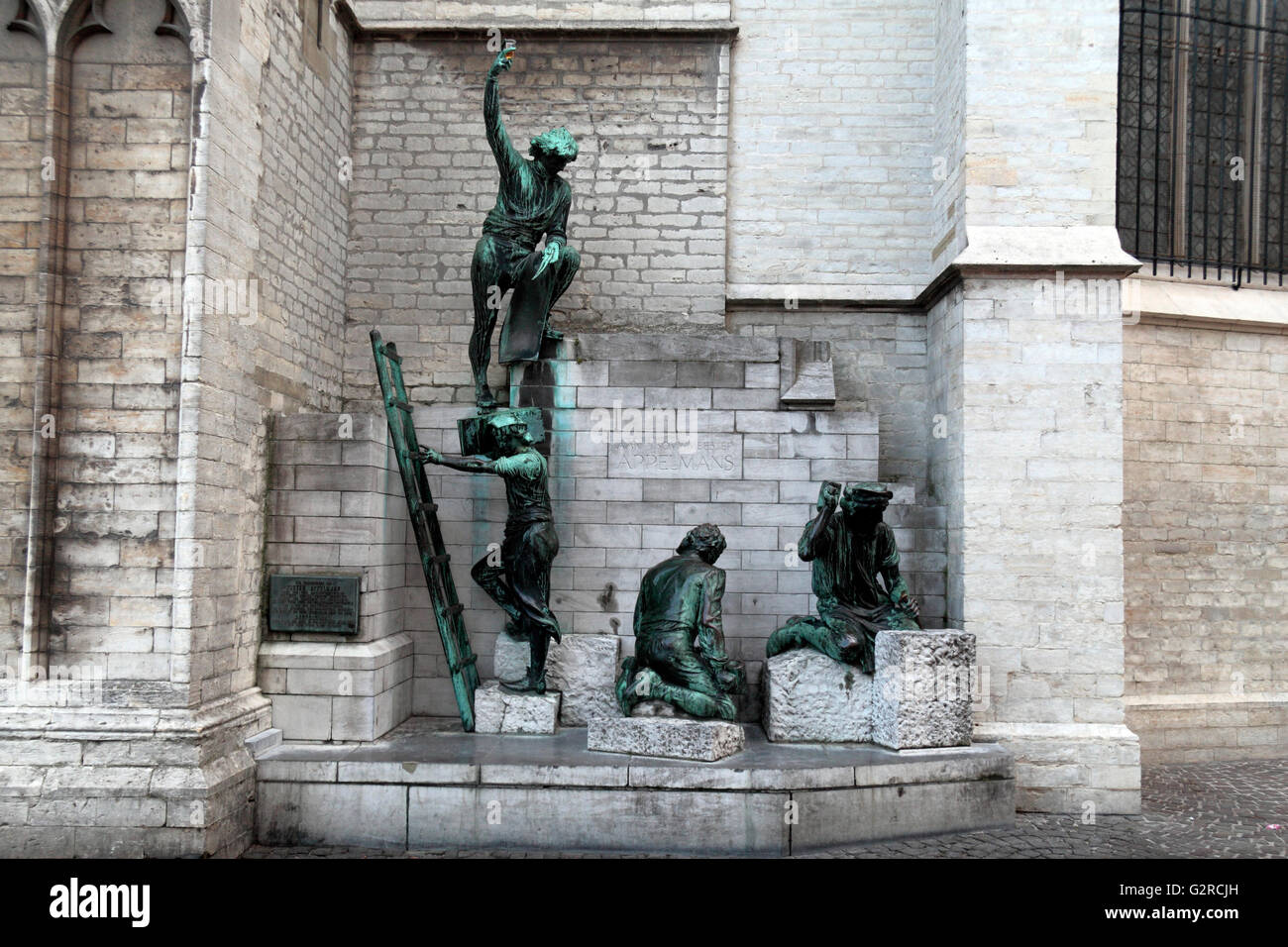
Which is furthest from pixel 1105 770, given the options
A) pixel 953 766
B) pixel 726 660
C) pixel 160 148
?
pixel 160 148

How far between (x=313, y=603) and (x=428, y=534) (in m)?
0.96

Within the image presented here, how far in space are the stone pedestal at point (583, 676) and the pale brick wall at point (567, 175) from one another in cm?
290

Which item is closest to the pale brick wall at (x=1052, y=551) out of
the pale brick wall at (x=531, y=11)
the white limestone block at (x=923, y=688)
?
the white limestone block at (x=923, y=688)

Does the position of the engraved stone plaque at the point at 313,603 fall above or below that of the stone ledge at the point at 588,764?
above

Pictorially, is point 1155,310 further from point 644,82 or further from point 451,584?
point 451,584

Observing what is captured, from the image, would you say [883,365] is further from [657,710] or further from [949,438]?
[657,710]

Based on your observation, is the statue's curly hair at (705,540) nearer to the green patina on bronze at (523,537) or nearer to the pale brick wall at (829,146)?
the green patina on bronze at (523,537)

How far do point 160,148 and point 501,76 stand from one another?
4103 mm

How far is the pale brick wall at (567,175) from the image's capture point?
9086 mm

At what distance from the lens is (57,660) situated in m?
5.73

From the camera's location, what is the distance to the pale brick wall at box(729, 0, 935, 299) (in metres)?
9.12

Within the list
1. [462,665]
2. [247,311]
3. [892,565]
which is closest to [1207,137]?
[892,565]

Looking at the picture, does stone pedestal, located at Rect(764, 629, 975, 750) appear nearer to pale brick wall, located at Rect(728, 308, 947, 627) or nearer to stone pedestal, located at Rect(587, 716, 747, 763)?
stone pedestal, located at Rect(587, 716, 747, 763)

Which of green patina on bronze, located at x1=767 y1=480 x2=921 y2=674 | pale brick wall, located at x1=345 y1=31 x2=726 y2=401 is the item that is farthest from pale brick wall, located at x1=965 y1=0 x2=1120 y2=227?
green patina on bronze, located at x1=767 y1=480 x2=921 y2=674
